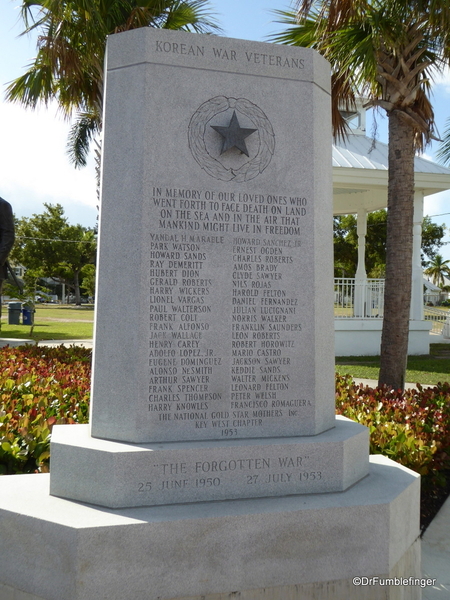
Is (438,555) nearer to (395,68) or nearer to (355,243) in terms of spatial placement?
(395,68)

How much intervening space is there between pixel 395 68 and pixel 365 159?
9.42 metres

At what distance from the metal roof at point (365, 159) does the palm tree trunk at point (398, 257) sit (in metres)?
8.28

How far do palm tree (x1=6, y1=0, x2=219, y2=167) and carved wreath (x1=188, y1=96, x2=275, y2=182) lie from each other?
6.94 meters

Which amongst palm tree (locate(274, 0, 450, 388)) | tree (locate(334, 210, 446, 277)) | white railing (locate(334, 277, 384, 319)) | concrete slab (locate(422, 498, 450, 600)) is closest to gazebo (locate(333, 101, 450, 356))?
white railing (locate(334, 277, 384, 319))

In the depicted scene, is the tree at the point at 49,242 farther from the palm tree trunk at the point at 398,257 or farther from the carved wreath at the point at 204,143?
the carved wreath at the point at 204,143

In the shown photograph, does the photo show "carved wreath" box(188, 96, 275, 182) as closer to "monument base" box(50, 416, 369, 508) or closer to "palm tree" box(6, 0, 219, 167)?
"monument base" box(50, 416, 369, 508)

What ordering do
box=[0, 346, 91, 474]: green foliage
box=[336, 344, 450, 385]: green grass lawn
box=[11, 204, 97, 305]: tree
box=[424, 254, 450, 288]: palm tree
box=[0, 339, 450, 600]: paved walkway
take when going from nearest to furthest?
1. box=[0, 339, 450, 600]: paved walkway
2. box=[0, 346, 91, 474]: green foliage
3. box=[336, 344, 450, 385]: green grass lawn
4. box=[11, 204, 97, 305]: tree
5. box=[424, 254, 450, 288]: palm tree

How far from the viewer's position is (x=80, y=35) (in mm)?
10586

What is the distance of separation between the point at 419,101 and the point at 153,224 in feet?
24.0

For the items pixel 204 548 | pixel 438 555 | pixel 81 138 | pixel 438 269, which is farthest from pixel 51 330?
pixel 438 269

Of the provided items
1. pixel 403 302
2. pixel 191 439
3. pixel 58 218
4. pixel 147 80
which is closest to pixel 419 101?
pixel 403 302

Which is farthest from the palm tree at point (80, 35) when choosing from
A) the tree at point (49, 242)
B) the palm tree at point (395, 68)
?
the tree at point (49, 242)

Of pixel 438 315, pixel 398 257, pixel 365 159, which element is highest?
pixel 365 159

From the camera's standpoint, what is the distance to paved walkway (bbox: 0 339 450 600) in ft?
11.7
